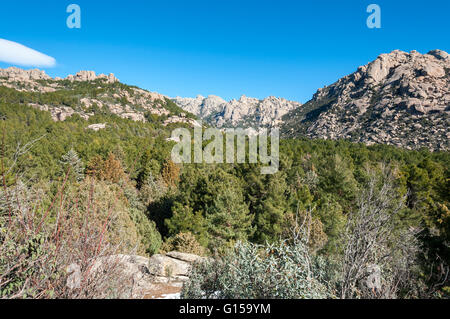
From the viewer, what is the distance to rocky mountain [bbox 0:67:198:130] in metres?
80.1

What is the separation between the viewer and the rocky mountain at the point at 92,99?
263ft

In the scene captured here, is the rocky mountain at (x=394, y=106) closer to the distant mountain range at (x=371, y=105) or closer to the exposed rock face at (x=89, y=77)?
the distant mountain range at (x=371, y=105)

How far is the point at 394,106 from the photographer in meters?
87.8

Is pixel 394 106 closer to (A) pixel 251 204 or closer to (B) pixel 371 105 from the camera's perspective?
(B) pixel 371 105

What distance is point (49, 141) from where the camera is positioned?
38.5 m

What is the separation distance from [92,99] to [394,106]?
125 m

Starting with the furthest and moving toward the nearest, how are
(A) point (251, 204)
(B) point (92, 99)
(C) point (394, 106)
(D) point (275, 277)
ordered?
(B) point (92, 99) < (C) point (394, 106) < (A) point (251, 204) < (D) point (275, 277)

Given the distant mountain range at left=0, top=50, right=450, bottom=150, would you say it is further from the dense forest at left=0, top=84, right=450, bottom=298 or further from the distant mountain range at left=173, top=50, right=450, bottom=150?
the dense forest at left=0, top=84, right=450, bottom=298

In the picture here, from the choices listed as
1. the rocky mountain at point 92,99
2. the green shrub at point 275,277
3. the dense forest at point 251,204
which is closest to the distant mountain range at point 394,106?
the dense forest at point 251,204

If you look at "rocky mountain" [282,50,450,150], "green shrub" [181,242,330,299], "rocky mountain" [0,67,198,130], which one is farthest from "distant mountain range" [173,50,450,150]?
"green shrub" [181,242,330,299]

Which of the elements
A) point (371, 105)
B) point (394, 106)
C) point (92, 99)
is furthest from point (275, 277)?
point (371, 105)

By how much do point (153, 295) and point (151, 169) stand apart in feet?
93.7

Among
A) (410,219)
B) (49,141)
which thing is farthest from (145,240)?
(49,141)

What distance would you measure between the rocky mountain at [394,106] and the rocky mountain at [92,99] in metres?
65.0
